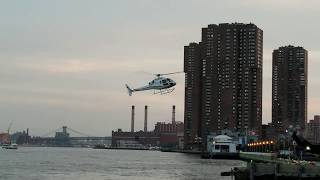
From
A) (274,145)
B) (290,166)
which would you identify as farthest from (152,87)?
(274,145)

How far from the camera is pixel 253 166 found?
212ft

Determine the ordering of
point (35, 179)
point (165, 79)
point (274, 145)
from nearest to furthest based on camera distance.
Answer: point (165, 79) < point (35, 179) < point (274, 145)

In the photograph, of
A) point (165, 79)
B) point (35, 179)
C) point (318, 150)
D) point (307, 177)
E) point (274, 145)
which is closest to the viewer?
point (307, 177)

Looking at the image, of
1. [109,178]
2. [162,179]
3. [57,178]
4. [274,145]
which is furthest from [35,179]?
[274,145]

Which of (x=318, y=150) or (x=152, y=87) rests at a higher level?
(x=152, y=87)

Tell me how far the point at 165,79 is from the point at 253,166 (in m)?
17.0

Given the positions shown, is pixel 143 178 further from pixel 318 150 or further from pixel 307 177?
pixel 307 177

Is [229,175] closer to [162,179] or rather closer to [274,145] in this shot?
[162,179]

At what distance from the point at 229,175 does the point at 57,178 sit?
2271 centimetres

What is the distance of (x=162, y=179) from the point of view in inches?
3435

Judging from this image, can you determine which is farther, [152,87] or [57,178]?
[57,178]

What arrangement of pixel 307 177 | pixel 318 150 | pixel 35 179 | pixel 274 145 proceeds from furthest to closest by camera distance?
pixel 274 145 → pixel 318 150 → pixel 35 179 → pixel 307 177

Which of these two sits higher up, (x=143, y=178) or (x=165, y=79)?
(x=165, y=79)

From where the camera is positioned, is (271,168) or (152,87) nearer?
(271,168)
